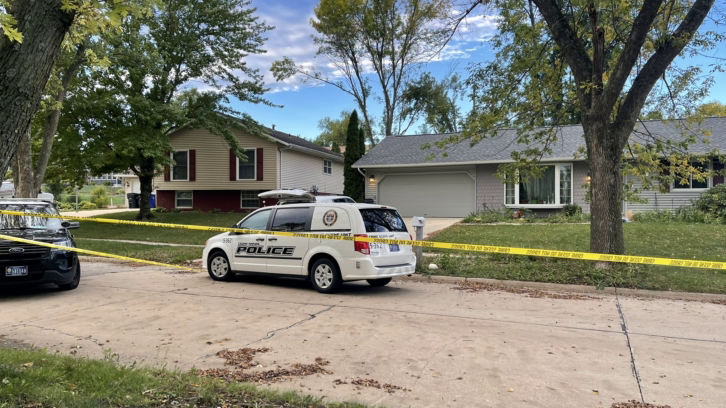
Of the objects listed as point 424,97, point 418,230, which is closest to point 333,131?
point 424,97

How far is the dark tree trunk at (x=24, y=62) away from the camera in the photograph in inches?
137

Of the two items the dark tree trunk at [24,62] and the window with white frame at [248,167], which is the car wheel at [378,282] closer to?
the dark tree trunk at [24,62]

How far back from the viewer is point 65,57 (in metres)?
15.6

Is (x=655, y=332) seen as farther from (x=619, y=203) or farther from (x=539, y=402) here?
(x=619, y=203)

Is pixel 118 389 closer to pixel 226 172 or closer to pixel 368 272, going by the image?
pixel 368 272

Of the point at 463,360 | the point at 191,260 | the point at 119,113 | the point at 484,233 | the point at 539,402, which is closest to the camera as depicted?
the point at 539,402

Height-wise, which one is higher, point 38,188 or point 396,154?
point 396,154

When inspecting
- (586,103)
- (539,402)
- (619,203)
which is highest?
(586,103)

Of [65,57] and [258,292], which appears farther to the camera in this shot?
[65,57]

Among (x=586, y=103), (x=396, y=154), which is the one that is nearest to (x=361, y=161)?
(x=396, y=154)

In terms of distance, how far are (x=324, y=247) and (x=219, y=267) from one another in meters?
2.80

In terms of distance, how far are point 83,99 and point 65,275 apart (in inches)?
565

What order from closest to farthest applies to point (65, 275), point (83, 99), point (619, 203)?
point (65, 275), point (619, 203), point (83, 99)

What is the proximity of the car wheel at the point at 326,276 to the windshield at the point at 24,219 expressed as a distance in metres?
4.87
